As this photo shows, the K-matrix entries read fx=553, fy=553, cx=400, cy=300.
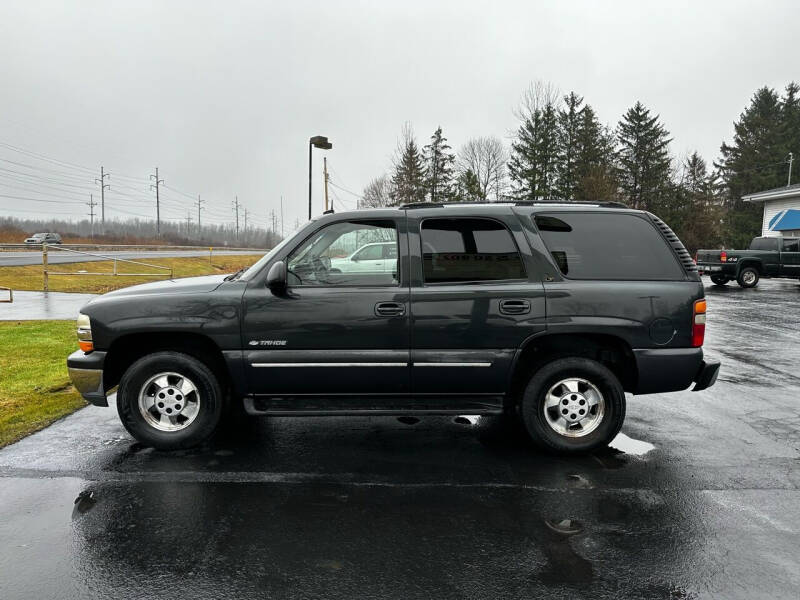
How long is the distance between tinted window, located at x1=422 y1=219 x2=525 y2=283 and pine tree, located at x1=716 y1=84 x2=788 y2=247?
169ft

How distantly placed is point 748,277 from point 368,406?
22.0 m

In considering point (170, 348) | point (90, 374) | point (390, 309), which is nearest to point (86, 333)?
point (90, 374)

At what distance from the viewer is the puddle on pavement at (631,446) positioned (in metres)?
4.47

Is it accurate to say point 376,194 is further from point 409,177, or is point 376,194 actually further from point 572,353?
point 572,353

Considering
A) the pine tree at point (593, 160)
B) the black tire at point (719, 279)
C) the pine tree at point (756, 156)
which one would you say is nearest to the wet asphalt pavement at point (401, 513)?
the black tire at point (719, 279)

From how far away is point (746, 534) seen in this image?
315cm

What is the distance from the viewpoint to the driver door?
165 inches

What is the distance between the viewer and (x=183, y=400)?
4.39 m

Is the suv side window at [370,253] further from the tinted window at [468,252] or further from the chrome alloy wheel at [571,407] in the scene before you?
the chrome alloy wheel at [571,407]

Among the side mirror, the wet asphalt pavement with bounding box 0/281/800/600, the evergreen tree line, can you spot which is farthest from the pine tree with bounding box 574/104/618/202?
the side mirror

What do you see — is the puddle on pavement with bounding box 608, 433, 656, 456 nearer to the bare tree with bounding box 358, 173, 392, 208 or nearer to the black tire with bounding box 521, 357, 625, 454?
the black tire with bounding box 521, 357, 625, 454

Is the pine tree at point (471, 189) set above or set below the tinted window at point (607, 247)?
above

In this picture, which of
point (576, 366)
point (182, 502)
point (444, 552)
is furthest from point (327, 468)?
point (576, 366)

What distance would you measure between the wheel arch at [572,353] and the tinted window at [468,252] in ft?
1.95
